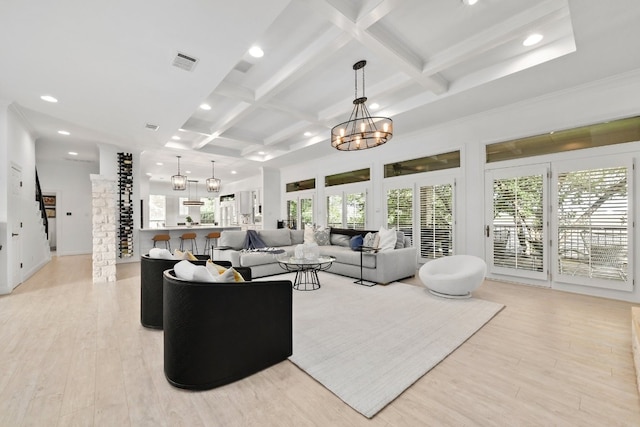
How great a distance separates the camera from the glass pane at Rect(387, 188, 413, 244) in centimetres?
593

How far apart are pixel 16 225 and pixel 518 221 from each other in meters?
8.47

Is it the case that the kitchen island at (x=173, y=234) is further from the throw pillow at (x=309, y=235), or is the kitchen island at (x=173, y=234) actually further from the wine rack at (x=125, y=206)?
the throw pillow at (x=309, y=235)

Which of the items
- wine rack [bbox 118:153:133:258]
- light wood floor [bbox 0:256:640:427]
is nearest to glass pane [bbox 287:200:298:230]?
wine rack [bbox 118:153:133:258]

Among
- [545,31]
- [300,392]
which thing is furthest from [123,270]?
[545,31]

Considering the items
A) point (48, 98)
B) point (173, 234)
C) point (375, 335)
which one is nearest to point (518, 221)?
point (375, 335)

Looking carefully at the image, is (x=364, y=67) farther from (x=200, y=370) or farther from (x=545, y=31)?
(x=200, y=370)

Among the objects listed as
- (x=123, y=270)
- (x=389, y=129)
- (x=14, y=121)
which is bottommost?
(x=123, y=270)

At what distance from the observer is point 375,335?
102 inches

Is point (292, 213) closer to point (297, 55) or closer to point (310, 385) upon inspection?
point (297, 55)

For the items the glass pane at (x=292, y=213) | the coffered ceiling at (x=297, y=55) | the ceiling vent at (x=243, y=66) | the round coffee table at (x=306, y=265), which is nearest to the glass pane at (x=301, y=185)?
the glass pane at (x=292, y=213)

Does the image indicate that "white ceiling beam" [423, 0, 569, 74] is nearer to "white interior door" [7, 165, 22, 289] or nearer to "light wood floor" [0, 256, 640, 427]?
"light wood floor" [0, 256, 640, 427]

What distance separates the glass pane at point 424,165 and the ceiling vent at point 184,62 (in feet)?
14.9

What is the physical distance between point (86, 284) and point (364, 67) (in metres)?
5.72

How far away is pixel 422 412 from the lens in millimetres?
1596
